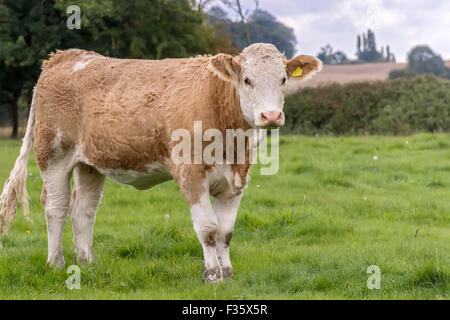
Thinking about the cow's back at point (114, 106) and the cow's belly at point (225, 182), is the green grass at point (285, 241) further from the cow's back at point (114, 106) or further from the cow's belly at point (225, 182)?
the cow's back at point (114, 106)

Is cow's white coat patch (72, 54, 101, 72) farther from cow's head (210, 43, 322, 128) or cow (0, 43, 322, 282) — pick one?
cow's head (210, 43, 322, 128)

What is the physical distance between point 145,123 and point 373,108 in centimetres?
1800

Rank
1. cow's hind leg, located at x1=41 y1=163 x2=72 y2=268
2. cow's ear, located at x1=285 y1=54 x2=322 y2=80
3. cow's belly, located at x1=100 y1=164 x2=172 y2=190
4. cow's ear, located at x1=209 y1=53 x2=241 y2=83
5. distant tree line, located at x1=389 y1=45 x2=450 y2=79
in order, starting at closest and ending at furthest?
cow's ear, located at x1=209 y1=53 x2=241 y2=83, cow's ear, located at x1=285 y1=54 x2=322 y2=80, cow's belly, located at x1=100 y1=164 x2=172 y2=190, cow's hind leg, located at x1=41 y1=163 x2=72 y2=268, distant tree line, located at x1=389 y1=45 x2=450 y2=79

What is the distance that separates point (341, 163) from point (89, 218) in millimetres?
6396

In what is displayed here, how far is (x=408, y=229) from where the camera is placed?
7133 millimetres

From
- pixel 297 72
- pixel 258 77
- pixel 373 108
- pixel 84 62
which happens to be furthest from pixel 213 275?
pixel 373 108

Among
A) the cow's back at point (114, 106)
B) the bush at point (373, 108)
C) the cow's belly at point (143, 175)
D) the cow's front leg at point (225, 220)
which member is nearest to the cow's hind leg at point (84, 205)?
the cow's back at point (114, 106)

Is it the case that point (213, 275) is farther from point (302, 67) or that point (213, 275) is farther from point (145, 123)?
point (302, 67)

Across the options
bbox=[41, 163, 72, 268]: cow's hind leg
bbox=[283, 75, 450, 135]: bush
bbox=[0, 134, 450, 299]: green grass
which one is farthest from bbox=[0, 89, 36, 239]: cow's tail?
bbox=[283, 75, 450, 135]: bush

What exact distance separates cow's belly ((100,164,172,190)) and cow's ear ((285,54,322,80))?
1.42 metres

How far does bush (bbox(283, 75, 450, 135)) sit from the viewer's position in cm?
2058

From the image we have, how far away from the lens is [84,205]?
6.12m
